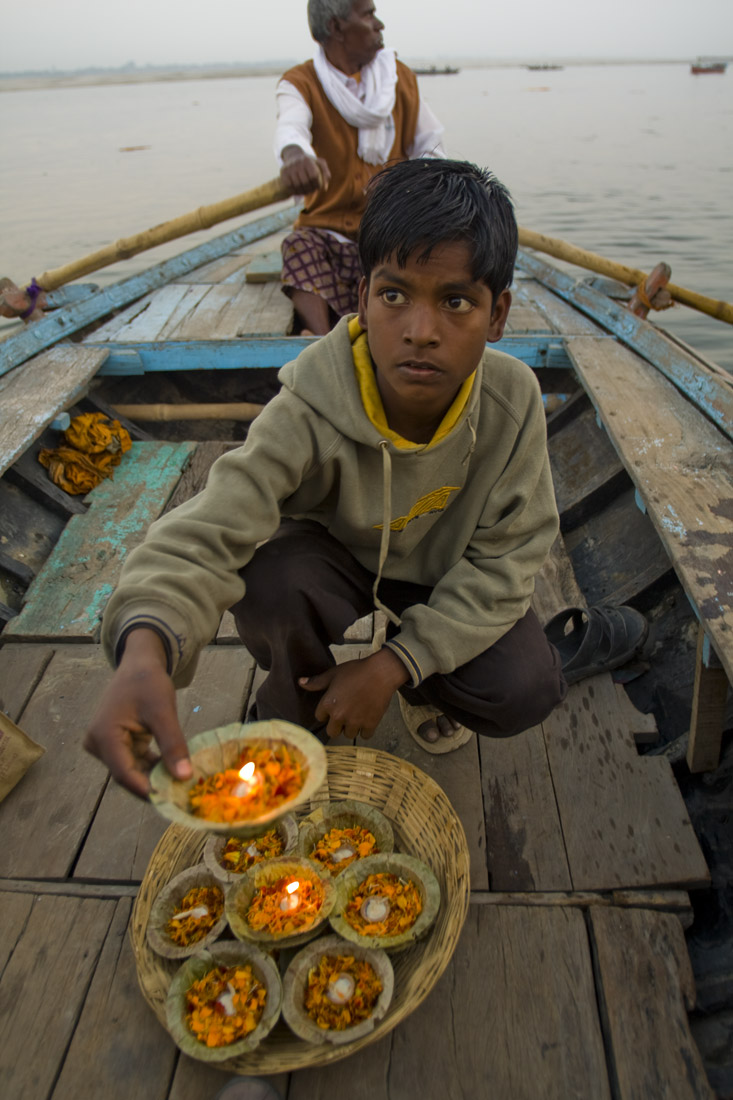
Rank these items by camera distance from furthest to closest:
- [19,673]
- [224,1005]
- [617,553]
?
[617,553] → [19,673] → [224,1005]

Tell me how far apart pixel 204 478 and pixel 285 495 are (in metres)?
Answer: 1.51

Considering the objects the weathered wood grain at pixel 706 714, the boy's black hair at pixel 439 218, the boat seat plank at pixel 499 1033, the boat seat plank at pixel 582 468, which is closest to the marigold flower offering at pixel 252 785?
the boat seat plank at pixel 499 1033

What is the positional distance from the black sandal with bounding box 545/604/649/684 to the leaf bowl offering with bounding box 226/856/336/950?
0.91m

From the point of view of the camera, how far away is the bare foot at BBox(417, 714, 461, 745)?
69.4 inches

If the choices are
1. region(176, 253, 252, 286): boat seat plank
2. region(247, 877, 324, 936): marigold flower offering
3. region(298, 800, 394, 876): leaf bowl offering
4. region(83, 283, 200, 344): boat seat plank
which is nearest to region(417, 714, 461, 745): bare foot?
region(298, 800, 394, 876): leaf bowl offering

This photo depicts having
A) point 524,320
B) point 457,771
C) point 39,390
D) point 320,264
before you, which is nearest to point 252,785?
point 457,771

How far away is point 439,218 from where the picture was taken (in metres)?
1.22

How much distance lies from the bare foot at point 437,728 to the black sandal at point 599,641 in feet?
1.17

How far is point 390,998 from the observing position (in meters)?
1.15

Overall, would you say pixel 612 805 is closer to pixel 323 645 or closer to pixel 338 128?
pixel 323 645

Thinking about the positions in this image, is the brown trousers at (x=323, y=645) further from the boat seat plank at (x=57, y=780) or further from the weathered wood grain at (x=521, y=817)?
the boat seat plank at (x=57, y=780)

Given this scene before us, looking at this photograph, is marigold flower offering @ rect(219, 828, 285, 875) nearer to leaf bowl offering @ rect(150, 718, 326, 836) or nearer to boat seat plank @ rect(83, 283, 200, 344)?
leaf bowl offering @ rect(150, 718, 326, 836)

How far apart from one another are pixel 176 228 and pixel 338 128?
0.95 metres

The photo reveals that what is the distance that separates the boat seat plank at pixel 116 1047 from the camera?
3.90ft
